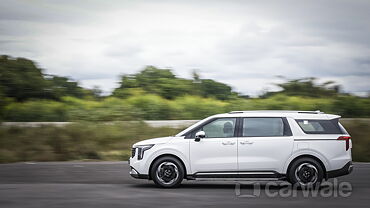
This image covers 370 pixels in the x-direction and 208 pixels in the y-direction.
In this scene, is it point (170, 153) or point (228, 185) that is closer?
point (170, 153)

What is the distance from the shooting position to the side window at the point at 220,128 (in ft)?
44.3

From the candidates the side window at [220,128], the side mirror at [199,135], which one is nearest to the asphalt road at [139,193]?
the side mirror at [199,135]

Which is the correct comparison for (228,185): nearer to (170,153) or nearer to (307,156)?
(170,153)

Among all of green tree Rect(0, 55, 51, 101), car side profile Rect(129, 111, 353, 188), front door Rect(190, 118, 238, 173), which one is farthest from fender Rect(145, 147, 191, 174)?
green tree Rect(0, 55, 51, 101)

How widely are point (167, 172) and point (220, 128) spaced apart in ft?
4.88

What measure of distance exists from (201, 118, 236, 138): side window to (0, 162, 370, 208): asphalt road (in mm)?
1177

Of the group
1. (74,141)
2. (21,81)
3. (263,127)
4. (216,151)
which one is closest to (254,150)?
(263,127)

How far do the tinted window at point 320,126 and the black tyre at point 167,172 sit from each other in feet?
9.06

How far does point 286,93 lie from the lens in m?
34.9

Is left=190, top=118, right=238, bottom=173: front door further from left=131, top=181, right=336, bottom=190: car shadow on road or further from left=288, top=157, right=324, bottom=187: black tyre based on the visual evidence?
left=288, top=157, right=324, bottom=187: black tyre

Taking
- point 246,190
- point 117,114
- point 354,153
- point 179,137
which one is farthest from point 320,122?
point 117,114

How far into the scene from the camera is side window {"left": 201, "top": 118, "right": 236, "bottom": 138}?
13.5 meters

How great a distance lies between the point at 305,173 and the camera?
13.2 metres

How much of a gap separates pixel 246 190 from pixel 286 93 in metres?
22.2
